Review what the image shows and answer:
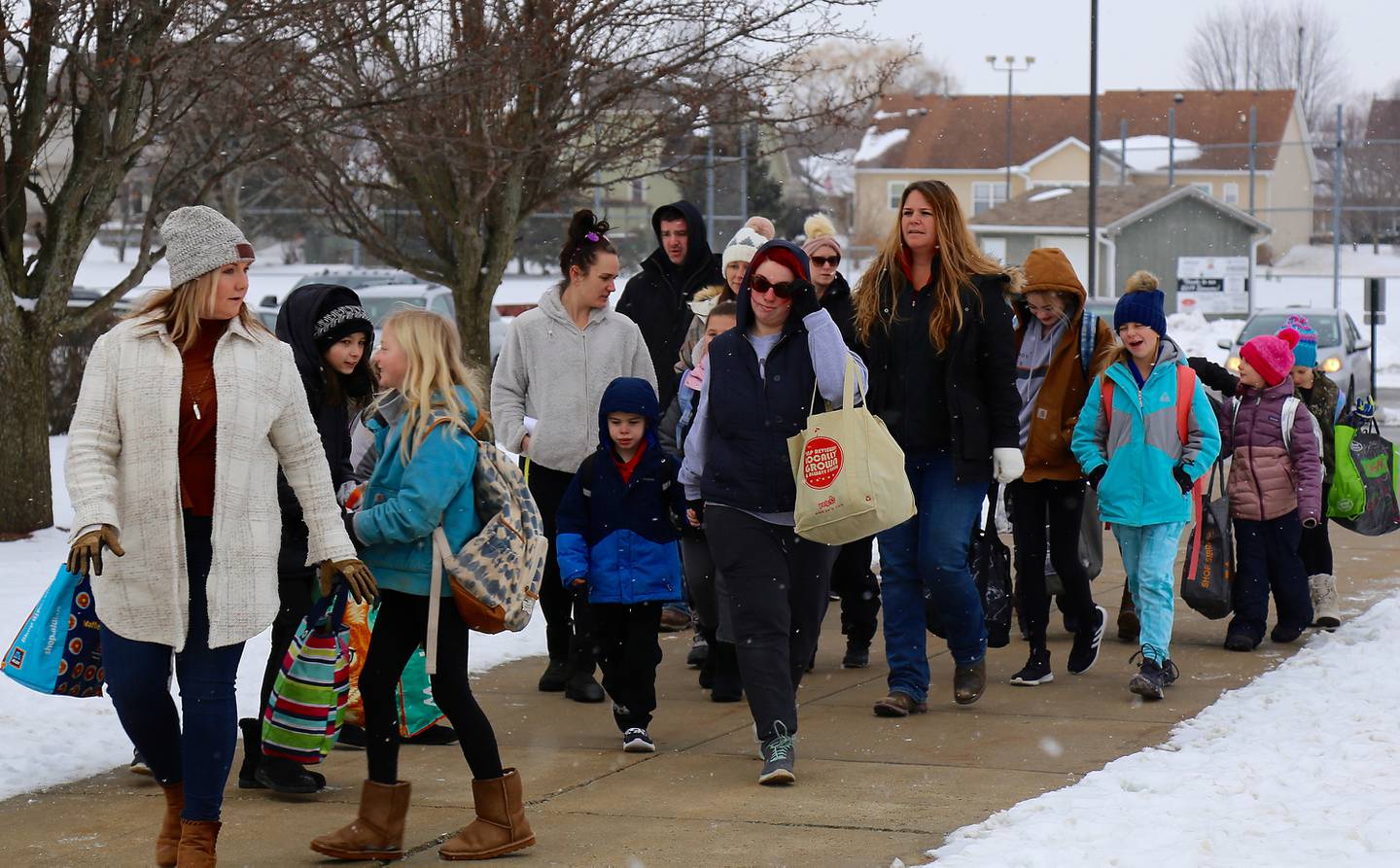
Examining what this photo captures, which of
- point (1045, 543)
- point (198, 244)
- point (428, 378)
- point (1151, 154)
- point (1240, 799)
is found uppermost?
point (1151, 154)

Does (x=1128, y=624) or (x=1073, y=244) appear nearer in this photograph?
(x=1128, y=624)

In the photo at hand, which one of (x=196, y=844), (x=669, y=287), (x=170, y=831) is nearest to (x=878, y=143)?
(x=669, y=287)

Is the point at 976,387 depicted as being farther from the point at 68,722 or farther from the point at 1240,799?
the point at 68,722

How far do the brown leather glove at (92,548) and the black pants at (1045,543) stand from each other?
4338 millimetres

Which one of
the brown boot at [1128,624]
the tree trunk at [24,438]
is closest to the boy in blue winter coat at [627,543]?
the brown boot at [1128,624]

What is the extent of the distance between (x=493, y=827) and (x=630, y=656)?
56.6 inches

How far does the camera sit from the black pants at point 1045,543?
7531 millimetres

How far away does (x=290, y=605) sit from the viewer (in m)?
5.63

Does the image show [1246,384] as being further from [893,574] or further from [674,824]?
[674,824]

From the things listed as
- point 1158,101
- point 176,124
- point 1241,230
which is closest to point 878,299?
point 176,124

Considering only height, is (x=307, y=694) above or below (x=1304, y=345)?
below

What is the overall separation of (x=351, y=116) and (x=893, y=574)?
560 centimetres

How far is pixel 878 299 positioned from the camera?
681cm

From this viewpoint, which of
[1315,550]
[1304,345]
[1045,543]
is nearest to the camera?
[1045,543]
